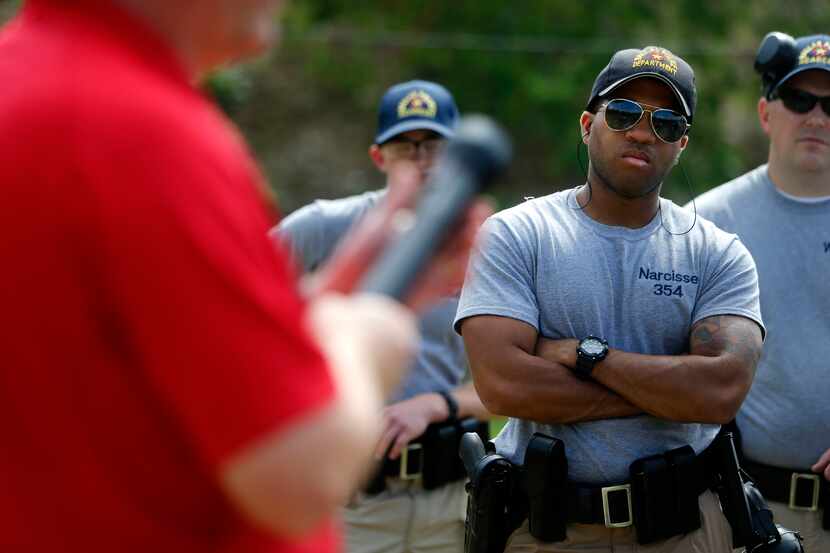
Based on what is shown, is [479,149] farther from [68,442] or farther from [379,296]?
[68,442]

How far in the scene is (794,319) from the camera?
4.39 metres

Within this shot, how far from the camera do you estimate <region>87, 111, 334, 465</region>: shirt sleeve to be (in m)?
1.26

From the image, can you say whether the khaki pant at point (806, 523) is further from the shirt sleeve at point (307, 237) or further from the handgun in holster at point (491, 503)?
the shirt sleeve at point (307, 237)

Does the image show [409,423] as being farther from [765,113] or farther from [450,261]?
[450,261]

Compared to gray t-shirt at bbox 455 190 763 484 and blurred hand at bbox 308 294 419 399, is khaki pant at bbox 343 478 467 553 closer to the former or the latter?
gray t-shirt at bbox 455 190 763 484

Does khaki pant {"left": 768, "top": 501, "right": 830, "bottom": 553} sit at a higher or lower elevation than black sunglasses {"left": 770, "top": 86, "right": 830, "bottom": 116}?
lower

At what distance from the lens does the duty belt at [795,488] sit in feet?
14.4

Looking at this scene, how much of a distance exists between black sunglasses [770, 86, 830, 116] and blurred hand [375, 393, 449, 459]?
1.98 meters

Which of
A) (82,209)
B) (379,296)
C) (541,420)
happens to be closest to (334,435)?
(379,296)

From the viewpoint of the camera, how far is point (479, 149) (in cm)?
152

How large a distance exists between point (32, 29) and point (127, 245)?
1.31 feet

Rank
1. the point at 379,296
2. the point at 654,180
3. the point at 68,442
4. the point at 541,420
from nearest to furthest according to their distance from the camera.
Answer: the point at 68,442 < the point at 379,296 < the point at 541,420 < the point at 654,180

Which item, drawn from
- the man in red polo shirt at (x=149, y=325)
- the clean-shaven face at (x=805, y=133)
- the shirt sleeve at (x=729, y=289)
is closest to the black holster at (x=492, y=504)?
the shirt sleeve at (x=729, y=289)

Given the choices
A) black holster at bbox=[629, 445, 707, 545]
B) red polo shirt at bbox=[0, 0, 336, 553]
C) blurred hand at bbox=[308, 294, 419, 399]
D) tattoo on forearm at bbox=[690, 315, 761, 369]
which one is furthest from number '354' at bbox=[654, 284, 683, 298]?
red polo shirt at bbox=[0, 0, 336, 553]
